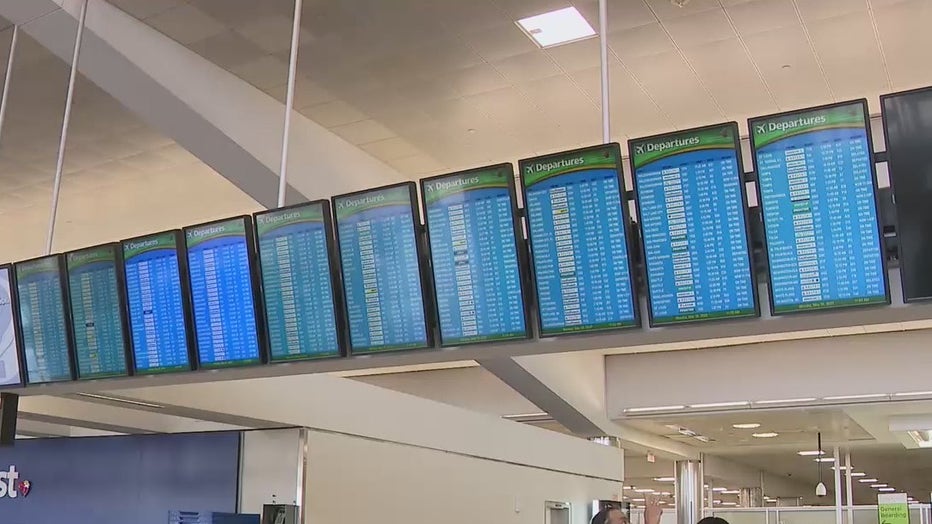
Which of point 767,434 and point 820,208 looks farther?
point 767,434

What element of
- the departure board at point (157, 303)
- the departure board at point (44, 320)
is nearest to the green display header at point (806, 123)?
the departure board at point (157, 303)

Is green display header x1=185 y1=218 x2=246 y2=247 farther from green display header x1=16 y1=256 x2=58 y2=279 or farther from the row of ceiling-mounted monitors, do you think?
green display header x1=16 y1=256 x2=58 y2=279

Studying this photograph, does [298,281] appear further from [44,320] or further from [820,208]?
[820,208]

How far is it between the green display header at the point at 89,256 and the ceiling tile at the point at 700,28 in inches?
109

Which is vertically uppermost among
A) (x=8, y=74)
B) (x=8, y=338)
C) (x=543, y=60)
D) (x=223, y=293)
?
(x=8, y=74)

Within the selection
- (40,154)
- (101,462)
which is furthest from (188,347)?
(101,462)

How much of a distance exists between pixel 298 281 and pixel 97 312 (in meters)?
1.17

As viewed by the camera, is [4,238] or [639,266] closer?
[639,266]

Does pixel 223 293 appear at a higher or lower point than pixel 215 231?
lower

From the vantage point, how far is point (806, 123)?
2777 millimetres

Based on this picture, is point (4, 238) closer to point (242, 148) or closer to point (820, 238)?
point (242, 148)

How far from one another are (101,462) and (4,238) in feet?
7.62

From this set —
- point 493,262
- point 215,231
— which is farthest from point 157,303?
point 493,262

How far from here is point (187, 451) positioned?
7.20 meters
